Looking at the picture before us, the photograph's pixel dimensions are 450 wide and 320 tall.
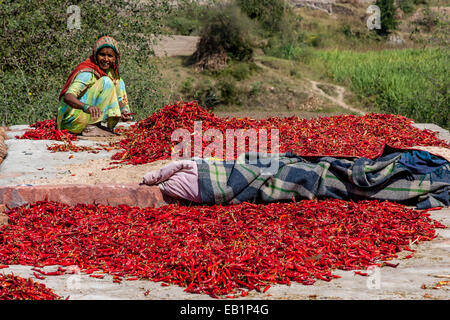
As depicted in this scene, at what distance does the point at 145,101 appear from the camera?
894cm

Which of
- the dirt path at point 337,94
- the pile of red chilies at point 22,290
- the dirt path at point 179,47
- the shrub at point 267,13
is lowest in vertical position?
the dirt path at point 337,94

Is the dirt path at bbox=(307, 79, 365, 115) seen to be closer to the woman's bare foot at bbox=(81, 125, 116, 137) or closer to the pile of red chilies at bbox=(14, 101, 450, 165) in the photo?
the pile of red chilies at bbox=(14, 101, 450, 165)

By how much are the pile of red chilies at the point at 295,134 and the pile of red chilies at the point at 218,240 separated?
1.51 meters

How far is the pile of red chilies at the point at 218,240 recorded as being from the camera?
2.90m

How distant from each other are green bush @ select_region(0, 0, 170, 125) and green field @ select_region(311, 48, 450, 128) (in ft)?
15.5

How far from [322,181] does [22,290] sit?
90.2 inches

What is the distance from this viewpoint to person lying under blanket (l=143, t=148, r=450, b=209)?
13.1 ft

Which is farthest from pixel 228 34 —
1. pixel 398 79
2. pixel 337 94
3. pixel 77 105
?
pixel 77 105

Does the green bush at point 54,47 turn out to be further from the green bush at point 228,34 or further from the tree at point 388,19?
the tree at point 388,19

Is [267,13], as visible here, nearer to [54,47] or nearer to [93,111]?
[54,47]

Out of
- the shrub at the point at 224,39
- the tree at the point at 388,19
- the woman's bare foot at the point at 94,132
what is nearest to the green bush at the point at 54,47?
the woman's bare foot at the point at 94,132

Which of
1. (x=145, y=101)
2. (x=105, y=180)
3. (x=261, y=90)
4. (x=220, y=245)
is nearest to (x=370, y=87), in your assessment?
(x=261, y=90)

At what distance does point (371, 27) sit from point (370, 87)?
1263 centimetres

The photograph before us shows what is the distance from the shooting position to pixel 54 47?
892 centimetres
